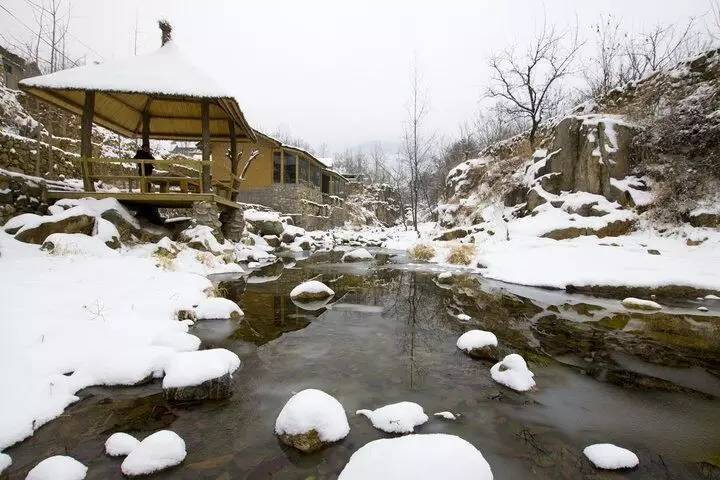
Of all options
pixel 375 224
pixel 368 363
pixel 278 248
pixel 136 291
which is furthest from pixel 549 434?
pixel 375 224

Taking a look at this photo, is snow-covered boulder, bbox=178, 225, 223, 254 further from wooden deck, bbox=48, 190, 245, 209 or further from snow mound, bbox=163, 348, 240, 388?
snow mound, bbox=163, 348, 240, 388

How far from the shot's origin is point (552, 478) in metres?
2.35

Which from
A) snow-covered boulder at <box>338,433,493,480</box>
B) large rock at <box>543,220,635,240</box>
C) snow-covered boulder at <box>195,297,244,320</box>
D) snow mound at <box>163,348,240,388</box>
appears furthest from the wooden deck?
large rock at <box>543,220,635,240</box>

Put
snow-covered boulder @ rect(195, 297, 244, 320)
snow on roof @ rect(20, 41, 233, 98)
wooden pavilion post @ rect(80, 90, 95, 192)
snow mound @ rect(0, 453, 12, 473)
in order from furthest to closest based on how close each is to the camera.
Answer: wooden pavilion post @ rect(80, 90, 95, 192) < snow on roof @ rect(20, 41, 233, 98) < snow-covered boulder @ rect(195, 297, 244, 320) < snow mound @ rect(0, 453, 12, 473)

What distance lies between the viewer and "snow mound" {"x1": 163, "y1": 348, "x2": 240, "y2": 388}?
325 cm

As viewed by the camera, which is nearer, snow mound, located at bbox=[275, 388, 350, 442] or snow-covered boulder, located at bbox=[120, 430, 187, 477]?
snow-covered boulder, located at bbox=[120, 430, 187, 477]

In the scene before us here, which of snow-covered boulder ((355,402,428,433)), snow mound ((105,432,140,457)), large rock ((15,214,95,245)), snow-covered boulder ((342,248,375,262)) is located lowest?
snow-covered boulder ((355,402,428,433))

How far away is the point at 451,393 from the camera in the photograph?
3.49m

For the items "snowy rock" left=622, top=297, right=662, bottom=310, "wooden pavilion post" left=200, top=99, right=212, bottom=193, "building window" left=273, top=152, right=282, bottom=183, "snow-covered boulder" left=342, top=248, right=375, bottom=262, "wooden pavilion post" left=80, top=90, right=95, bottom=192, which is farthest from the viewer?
"building window" left=273, top=152, right=282, bottom=183

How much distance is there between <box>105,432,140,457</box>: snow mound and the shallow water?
0.21 ft

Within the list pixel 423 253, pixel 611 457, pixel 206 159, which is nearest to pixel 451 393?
pixel 611 457

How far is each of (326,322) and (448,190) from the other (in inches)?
798

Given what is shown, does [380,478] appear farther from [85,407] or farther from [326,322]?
[326,322]

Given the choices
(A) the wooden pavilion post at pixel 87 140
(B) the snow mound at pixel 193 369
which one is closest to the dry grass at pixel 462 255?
(B) the snow mound at pixel 193 369
